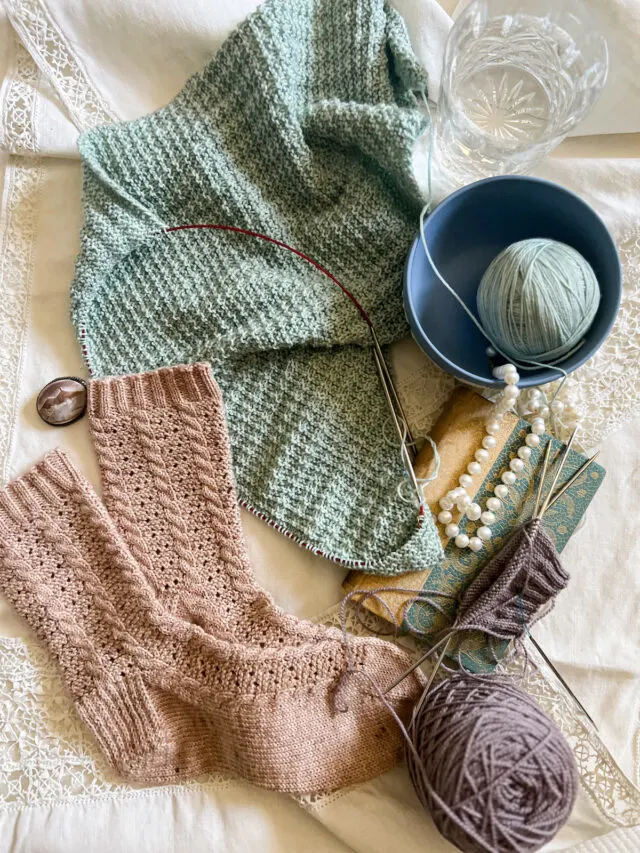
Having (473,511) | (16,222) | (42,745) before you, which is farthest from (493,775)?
(16,222)

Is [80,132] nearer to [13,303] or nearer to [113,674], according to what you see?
[13,303]

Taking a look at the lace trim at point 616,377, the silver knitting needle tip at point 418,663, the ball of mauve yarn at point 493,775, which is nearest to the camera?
the ball of mauve yarn at point 493,775

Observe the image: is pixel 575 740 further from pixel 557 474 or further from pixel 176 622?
pixel 176 622

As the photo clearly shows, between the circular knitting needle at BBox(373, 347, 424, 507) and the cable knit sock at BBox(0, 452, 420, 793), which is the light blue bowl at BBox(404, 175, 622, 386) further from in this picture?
the cable knit sock at BBox(0, 452, 420, 793)

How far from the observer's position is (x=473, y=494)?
2.85 feet

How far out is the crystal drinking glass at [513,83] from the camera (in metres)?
0.93

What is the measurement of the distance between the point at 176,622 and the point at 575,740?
1.71ft

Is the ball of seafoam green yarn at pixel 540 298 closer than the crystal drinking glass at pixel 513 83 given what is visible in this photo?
Yes

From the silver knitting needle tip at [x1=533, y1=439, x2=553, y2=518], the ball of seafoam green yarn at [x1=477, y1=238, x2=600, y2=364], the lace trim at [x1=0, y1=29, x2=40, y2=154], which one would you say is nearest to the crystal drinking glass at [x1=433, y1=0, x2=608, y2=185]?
the ball of seafoam green yarn at [x1=477, y1=238, x2=600, y2=364]

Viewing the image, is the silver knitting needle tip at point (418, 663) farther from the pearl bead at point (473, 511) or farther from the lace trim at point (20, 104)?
the lace trim at point (20, 104)

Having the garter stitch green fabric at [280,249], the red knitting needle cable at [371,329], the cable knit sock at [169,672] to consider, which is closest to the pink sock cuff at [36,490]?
the cable knit sock at [169,672]

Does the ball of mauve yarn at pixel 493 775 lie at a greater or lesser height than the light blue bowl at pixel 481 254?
lesser

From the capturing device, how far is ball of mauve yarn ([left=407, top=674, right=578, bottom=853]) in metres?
0.70

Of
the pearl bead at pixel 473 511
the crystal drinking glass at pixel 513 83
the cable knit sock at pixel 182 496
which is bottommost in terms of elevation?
the cable knit sock at pixel 182 496
